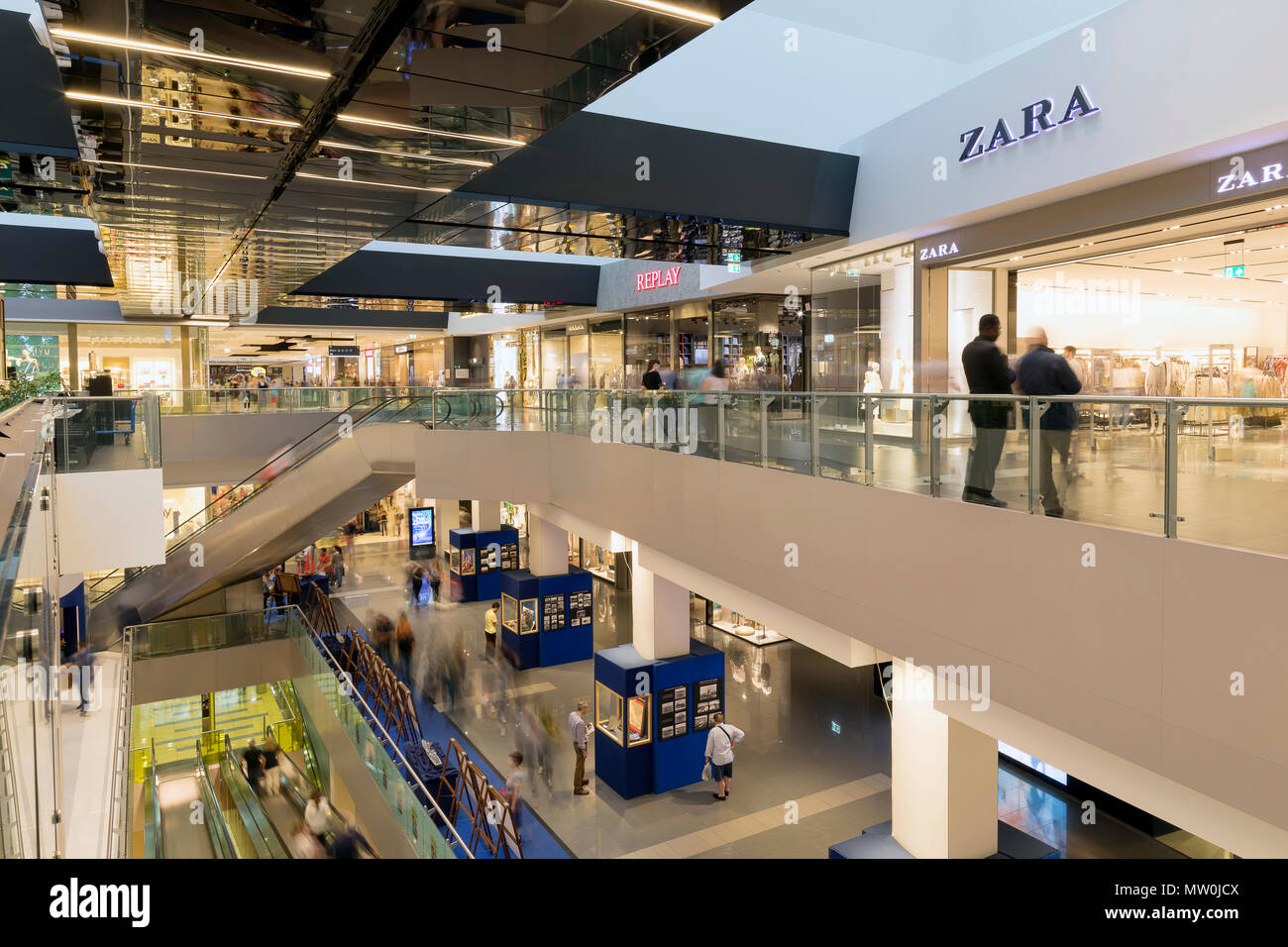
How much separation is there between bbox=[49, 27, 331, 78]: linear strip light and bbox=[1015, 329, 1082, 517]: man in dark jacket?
17.3ft

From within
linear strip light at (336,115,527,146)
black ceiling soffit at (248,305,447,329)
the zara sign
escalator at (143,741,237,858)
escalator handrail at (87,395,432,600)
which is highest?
black ceiling soffit at (248,305,447,329)

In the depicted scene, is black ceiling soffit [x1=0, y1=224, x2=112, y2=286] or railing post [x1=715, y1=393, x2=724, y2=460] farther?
black ceiling soffit [x1=0, y1=224, x2=112, y2=286]

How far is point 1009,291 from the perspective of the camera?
12578 millimetres

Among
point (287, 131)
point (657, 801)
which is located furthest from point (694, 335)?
point (287, 131)

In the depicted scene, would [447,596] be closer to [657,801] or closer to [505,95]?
[657,801]

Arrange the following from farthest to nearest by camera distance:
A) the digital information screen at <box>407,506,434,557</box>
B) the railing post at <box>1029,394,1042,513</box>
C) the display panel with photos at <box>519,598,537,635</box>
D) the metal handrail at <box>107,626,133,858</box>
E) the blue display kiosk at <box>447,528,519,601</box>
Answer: the digital information screen at <box>407,506,434,557</box> < the blue display kiosk at <box>447,528,519,601</box> < the display panel with photos at <box>519,598,537,635</box> < the metal handrail at <box>107,626,133,858</box> < the railing post at <box>1029,394,1042,513</box>

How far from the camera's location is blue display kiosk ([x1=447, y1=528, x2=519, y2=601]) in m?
23.2

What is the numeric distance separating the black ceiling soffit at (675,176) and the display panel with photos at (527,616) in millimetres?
8929

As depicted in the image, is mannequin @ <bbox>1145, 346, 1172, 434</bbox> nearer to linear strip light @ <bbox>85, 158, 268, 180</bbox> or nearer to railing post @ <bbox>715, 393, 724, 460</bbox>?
railing post @ <bbox>715, 393, 724, 460</bbox>

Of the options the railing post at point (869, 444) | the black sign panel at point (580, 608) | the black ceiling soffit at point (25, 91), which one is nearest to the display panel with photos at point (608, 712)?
the black sign panel at point (580, 608)

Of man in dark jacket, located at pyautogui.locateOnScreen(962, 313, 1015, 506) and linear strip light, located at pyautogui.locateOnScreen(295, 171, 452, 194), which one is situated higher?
linear strip light, located at pyautogui.locateOnScreen(295, 171, 452, 194)

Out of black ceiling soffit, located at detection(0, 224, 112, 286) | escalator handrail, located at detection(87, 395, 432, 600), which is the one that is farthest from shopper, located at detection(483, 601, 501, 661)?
black ceiling soffit, located at detection(0, 224, 112, 286)

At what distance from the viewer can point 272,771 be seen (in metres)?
16.9
